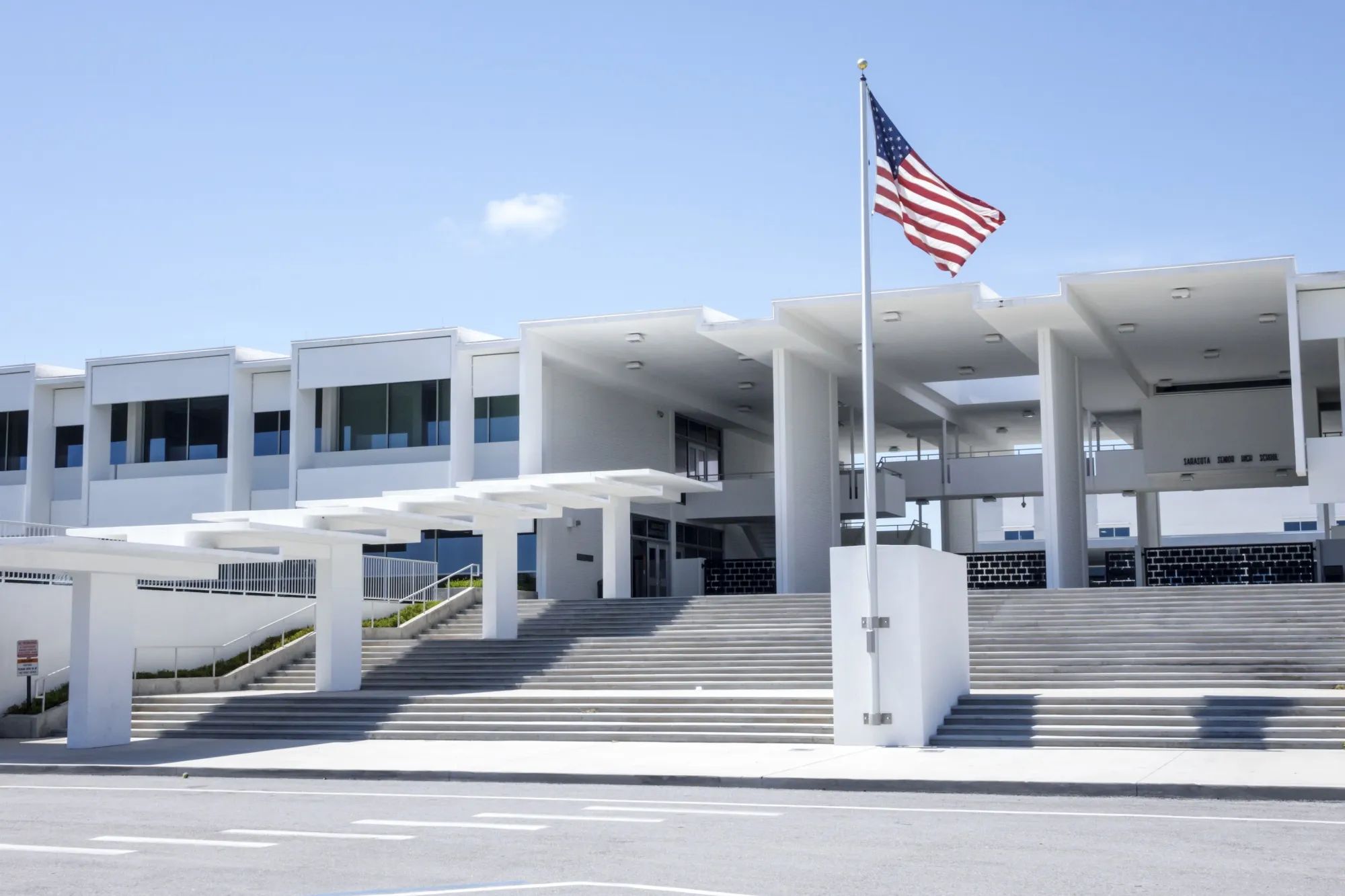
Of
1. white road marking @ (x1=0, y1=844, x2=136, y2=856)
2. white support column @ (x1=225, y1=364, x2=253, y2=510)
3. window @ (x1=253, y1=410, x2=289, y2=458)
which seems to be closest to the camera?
white road marking @ (x1=0, y1=844, x2=136, y2=856)

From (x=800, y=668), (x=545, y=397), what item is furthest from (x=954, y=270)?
(x=545, y=397)

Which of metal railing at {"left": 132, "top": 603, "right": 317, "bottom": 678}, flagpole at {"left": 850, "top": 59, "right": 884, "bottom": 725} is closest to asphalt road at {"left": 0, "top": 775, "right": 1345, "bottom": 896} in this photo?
flagpole at {"left": 850, "top": 59, "right": 884, "bottom": 725}

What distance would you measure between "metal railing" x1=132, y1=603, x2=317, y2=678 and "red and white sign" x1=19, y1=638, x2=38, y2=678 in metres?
1.88

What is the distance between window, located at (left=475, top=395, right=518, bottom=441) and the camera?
116 ft

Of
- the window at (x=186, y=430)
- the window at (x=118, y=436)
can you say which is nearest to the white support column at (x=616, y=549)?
the window at (x=186, y=430)

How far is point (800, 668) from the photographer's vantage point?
23.7 meters

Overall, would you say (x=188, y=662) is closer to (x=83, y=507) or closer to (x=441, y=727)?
(x=441, y=727)

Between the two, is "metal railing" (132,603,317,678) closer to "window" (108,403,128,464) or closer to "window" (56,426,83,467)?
"window" (108,403,128,464)

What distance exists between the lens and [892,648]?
→ 17.6m

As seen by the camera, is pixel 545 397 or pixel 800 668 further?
pixel 545 397

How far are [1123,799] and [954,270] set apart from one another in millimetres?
6955

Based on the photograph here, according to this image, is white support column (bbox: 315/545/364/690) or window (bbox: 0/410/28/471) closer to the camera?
white support column (bbox: 315/545/364/690)

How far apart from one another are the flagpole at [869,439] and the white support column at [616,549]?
47.2ft

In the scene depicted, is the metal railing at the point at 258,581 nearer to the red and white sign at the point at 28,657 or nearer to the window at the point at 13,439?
the red and white sign at the point at 28,657
